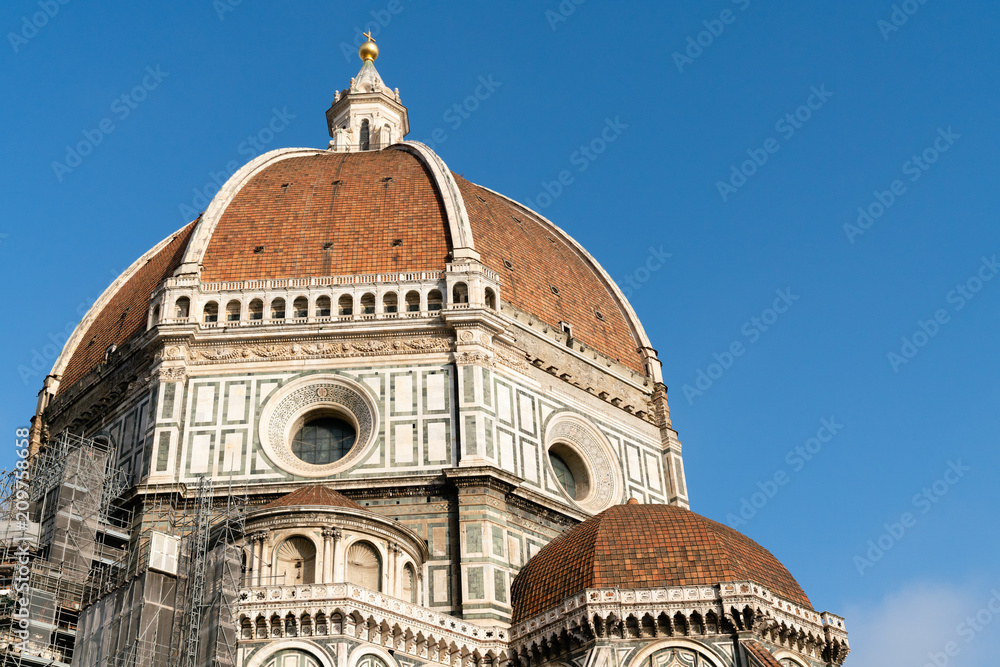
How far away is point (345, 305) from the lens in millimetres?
35250

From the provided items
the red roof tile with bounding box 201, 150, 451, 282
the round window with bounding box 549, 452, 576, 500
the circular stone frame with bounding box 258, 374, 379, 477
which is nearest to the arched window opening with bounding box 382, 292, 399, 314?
the red roof tile with bounding box 201, 150, 451, 282

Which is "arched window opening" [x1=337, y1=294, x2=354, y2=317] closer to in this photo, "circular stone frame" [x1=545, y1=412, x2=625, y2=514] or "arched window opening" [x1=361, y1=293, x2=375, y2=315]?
"arched window opening" [x1=361, y1=293, x2=375, y2=315]

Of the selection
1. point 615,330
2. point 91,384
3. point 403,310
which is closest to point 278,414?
point 403,310

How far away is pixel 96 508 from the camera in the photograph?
30.2m

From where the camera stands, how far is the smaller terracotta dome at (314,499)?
1137 inches

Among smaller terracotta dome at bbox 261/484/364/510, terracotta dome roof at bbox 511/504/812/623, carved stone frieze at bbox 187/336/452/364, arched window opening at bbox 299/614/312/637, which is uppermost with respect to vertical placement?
carved stone frieze at bbox 187/336/452/364

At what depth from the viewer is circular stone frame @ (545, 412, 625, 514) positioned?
3522cm

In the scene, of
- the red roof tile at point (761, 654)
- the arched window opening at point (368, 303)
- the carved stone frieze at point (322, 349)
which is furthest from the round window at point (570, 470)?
the red roof tile at point (761, 654)

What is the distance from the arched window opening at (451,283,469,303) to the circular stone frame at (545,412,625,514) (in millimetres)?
4014

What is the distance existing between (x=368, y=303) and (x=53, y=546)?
1056 centimetres

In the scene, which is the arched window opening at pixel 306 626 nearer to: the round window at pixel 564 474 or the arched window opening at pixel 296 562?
the arched window opening at pixel 296 562

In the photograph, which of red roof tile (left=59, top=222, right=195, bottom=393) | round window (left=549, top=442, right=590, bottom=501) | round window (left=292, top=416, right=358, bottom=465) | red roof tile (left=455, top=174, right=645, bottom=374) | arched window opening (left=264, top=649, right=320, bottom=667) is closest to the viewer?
arched window opening (left=264, top=649, right=320, bottom=667)

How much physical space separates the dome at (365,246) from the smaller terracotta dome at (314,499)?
7.45m

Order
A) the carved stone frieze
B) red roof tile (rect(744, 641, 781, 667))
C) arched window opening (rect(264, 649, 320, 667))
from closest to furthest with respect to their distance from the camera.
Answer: red roof tile (rect(744, 641, 781, 667))
arched window opening (rect(264, 649, 320, 667))
the carved stone frieze
